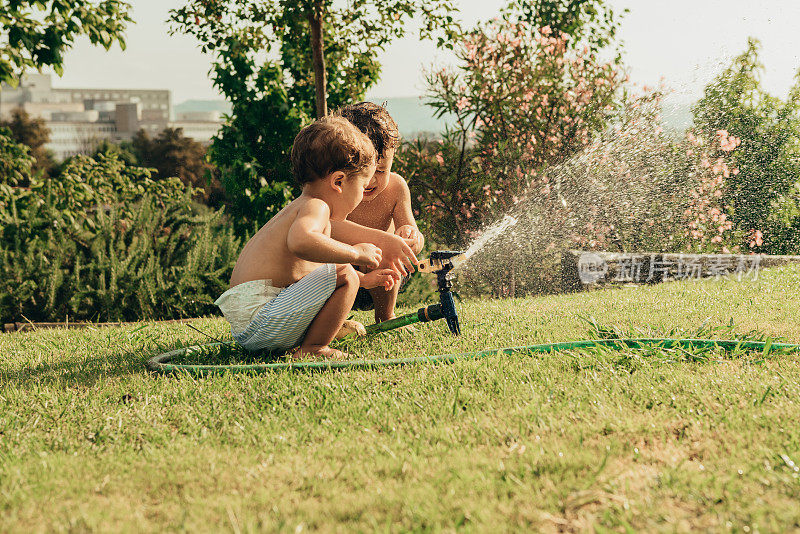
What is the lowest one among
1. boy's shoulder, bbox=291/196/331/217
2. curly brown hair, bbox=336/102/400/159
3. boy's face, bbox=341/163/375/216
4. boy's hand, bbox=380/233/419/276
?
boy's hand, bbox=380/233/419/276

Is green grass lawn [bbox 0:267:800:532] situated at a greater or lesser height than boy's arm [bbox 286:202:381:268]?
lesser

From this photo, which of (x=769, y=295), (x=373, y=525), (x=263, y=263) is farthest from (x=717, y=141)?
(x=373, y=525)

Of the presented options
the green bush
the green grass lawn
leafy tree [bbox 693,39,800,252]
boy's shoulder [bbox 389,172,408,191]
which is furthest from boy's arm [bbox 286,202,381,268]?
leafy tree [bbox 693,39,800,252]

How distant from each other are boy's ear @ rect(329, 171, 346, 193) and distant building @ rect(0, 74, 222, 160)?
79.7m

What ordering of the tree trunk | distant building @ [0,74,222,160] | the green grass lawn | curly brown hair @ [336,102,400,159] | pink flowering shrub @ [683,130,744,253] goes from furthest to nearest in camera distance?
distant building @ [0,74,222,160] < pink flowering shrub @ [683,130,744,253] < the tree trunk < curly brown hair @ [336,102,400,159] < the green grass lawn

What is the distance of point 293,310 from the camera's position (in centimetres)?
267

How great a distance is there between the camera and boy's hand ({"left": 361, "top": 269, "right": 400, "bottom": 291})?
117 inches

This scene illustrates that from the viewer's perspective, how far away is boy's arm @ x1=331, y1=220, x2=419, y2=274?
2.86 m

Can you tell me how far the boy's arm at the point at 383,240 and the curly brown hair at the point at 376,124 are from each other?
510 mm

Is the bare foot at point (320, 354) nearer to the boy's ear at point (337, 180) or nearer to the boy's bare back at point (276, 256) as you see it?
the boy's bare back at point (276, 256)

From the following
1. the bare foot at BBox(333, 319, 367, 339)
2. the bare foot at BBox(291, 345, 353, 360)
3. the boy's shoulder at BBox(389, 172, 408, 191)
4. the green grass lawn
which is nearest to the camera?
the green grass lawn

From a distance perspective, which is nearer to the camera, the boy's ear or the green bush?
the boy's ear

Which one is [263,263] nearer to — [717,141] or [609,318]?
[609,318]

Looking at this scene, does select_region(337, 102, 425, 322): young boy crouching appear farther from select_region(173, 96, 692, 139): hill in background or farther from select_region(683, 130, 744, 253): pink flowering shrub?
select_region(683, 130, 744, 253): pink flowering shrub
